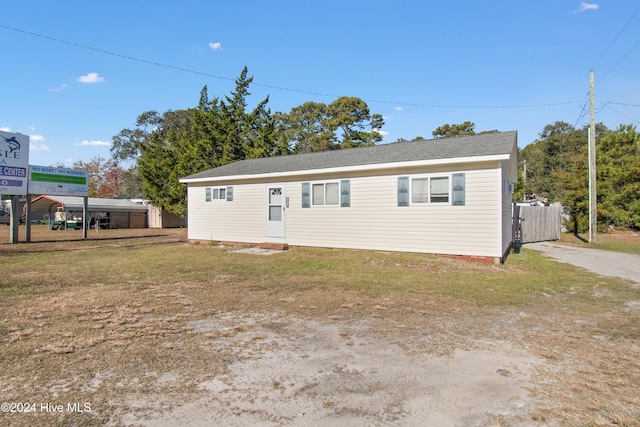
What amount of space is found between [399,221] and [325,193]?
8.96 ft

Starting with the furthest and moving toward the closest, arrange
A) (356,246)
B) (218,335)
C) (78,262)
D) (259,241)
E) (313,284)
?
(259,241), (356,246), (78,262), (313,284), (218,335)

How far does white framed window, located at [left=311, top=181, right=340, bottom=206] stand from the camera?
12.2 m

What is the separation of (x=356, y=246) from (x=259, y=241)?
395 cm

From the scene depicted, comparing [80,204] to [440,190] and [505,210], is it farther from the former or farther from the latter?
[505,210]

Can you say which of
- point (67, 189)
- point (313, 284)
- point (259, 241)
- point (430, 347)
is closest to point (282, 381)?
point (430, 347)

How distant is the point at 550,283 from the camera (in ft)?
25.0

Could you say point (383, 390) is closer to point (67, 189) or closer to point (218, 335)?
point (218, 335)

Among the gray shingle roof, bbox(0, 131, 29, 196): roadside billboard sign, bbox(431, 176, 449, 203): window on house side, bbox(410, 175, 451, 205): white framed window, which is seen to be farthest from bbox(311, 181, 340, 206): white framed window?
bbox(0, 131, 29, 196): roadside billboard sign

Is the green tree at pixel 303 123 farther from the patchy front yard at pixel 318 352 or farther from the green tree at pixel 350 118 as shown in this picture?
the patchy front yard at pixel 318 352

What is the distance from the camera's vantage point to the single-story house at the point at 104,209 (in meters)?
28.9

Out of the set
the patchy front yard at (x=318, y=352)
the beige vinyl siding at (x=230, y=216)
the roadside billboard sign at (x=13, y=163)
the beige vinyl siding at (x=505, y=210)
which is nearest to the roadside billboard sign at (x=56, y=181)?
the roadside billboard sign at (x=13, y=163)

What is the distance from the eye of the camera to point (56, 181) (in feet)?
60.7

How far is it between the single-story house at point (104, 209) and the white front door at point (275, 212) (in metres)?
21.4

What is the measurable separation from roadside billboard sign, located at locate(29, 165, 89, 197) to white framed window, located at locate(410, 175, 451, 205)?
17137 mm
